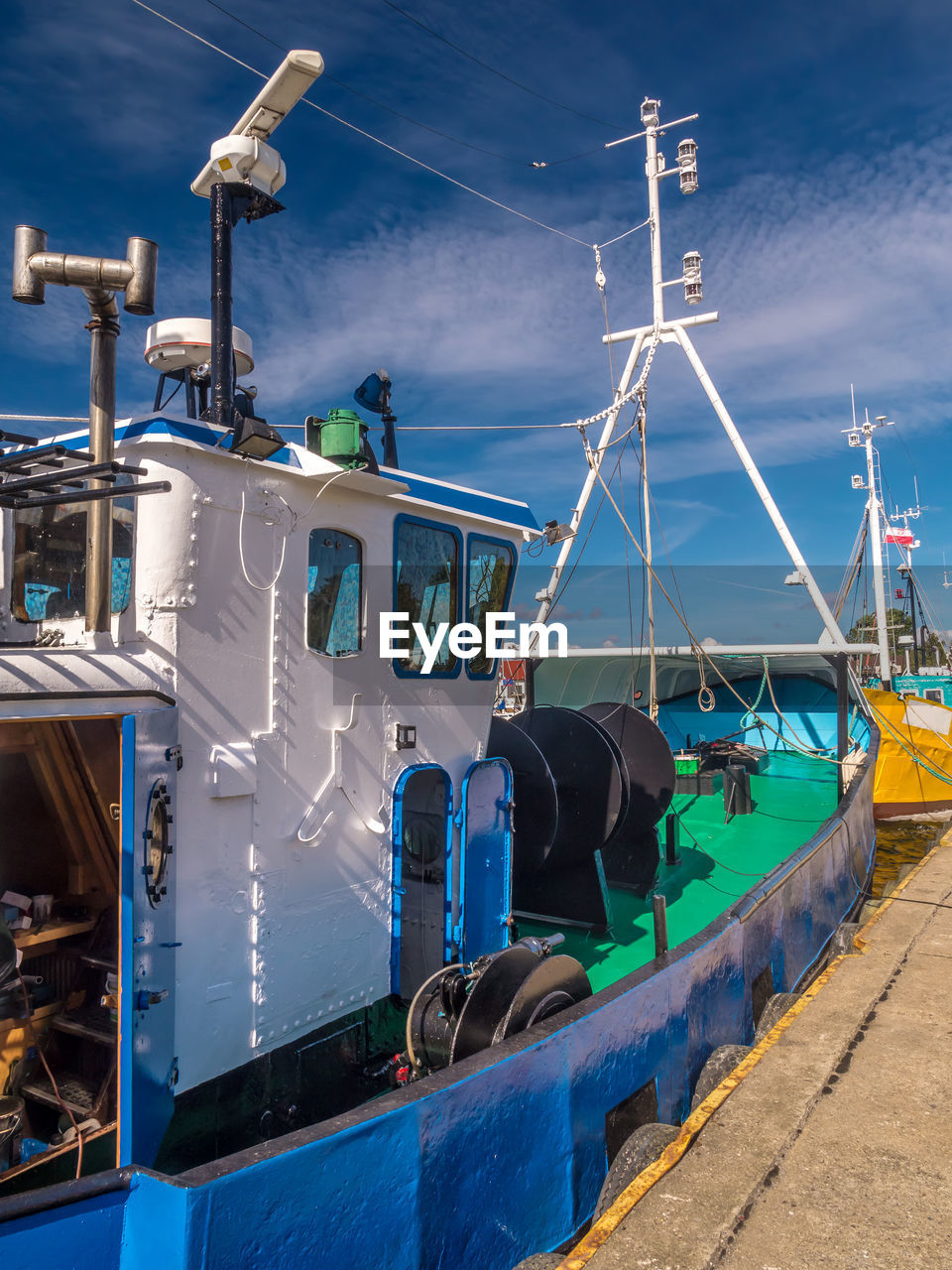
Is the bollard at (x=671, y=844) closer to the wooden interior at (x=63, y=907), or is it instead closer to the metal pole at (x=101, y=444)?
the wooden interior at (x=63, y=907)

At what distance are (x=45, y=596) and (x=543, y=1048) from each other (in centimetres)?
329

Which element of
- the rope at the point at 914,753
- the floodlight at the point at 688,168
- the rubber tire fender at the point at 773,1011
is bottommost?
the rubber tire fender at the point at 773,1011

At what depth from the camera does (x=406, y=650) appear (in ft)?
17.0

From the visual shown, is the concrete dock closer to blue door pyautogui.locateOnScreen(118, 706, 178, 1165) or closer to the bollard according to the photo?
blue door pyautogui.locateOnScreen(118, 706, 178, 1165)

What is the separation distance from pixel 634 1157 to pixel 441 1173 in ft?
3.81

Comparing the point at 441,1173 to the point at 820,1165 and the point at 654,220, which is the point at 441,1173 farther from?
the point at 654,220

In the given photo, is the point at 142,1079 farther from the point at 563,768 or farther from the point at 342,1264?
the point at 563,768

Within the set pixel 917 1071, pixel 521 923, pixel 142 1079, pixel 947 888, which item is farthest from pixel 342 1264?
pixel 947 888

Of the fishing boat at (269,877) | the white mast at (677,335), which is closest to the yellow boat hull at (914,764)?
the white mast at (677,335)

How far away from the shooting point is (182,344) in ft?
16.9

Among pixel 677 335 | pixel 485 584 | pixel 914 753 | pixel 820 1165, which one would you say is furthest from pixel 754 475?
pixel 820 1165

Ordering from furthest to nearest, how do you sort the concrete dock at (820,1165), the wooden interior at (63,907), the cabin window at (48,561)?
the cabin window at (48,561), the wooden interior at (63,907), the concrete dock at (820,1165)

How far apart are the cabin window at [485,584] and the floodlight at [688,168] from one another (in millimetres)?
8422

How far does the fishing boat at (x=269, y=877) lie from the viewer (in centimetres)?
310
